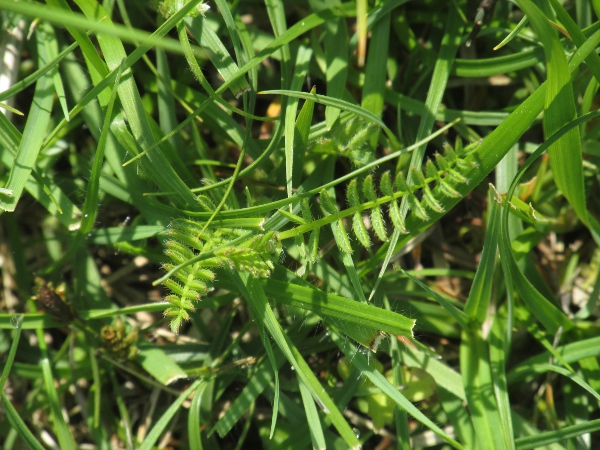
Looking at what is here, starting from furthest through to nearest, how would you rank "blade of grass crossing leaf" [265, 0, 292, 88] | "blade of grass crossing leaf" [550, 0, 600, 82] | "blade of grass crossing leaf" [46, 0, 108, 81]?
"blade of grass crossing leaf" [265, 0, 292, 88] → "blade of grass crossing leaf" [46, 0, 108, 81] → "blade of grass crossing leaf" [550, 0, 600, 82]

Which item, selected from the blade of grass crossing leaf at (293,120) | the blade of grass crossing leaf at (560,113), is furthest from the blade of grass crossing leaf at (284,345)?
the blade of grass crossing leaf at (560,113)

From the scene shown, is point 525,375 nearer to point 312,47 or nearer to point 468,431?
point 468,431

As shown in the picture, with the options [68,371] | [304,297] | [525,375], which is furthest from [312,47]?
[68,371]

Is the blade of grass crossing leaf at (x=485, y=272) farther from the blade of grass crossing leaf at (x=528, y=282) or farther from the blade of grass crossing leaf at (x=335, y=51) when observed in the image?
the blade of grass crossing leaf at (x=335, y=51)

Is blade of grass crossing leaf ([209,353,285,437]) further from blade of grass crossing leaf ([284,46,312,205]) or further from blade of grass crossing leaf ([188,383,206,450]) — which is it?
blade of grass crossing leaf ([284,46,312,205])

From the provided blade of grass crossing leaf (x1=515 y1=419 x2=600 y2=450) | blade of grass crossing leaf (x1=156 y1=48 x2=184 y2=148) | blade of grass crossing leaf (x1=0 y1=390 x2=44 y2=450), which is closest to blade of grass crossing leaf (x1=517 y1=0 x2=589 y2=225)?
blade of grass crossing leaf (x1=515 y1=419 x2=600 y2=450)

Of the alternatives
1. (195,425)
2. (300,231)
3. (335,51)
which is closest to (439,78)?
(335,51)
